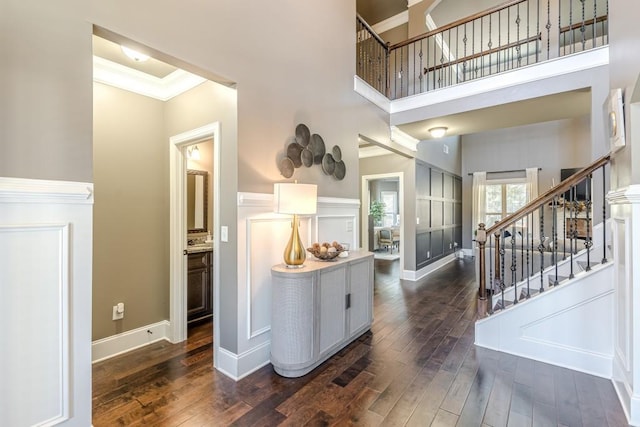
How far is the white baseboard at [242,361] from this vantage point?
2.29 metres

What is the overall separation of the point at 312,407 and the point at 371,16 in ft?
22.0

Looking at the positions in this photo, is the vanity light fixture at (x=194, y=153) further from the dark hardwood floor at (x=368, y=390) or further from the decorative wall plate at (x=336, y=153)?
the dark hardwood floor at (x=368, y=390)

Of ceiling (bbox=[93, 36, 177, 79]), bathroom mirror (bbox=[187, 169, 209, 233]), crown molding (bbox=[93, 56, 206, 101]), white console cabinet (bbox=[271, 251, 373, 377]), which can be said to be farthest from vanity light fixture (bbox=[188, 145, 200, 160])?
white console cabinet (bbox=[271, 251, 373, 377])

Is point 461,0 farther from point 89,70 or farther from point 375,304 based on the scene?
point 89,70

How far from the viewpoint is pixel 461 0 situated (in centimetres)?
570

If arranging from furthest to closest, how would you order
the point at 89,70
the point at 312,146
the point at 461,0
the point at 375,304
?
the point at 461,0 < the point at 375,304 < the point at 312,146 < the point at 89,70

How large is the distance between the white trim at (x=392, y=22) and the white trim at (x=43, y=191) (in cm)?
631

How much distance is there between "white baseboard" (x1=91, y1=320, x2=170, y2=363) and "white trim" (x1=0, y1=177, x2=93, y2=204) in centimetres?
177

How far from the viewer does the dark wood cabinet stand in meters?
3.28

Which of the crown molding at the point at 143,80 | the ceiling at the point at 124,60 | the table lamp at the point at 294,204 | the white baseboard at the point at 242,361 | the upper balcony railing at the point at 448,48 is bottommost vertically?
the white baseboard at the point at 242,361

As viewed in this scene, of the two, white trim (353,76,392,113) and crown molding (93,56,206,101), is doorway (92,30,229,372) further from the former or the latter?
white trim (353,76,392,113)

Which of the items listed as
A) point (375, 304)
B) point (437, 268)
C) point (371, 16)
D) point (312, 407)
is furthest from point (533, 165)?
point (312, 407)

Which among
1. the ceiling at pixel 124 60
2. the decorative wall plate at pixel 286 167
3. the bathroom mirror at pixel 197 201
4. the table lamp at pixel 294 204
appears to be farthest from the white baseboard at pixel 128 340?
the ceiling at pixel 124 60

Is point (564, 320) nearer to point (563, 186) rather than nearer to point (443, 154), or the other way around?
point (563, 186)
